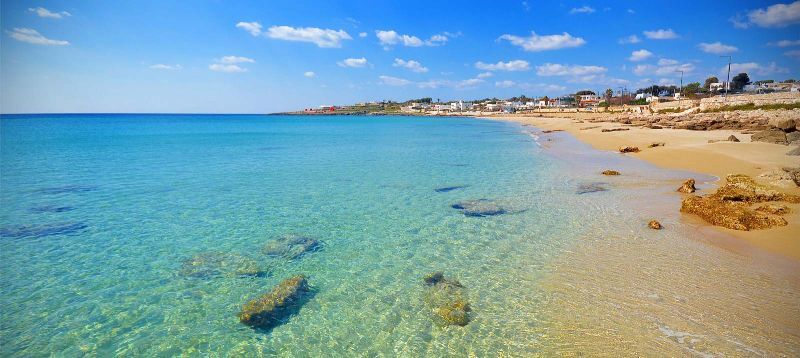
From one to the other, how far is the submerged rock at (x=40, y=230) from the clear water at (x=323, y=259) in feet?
0.27

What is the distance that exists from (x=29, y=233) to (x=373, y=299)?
1044 centimetres

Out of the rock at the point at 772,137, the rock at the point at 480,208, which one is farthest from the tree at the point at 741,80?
the rock at the point at 480,208

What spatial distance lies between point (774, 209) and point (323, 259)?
12222 mm

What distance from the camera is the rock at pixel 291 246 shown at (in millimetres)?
8969

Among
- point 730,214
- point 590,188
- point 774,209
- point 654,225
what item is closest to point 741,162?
point 590,188

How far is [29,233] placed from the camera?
10.5 metres

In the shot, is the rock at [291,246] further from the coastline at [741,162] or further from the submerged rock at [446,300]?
the coastline at [741,162]

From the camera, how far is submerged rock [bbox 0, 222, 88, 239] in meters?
10.3

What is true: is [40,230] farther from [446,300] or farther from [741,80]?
[741,80]

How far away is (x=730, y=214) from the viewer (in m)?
10.1

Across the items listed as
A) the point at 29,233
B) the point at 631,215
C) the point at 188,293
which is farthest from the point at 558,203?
the point at 29,233

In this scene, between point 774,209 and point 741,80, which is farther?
point 741,80

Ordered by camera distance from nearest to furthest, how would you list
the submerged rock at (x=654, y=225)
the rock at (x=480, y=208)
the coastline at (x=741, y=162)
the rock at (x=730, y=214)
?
the coastline at (x=741, y=162), the rock at (x=730, y=214), the submerged rock at (x=654, y=225), the rock at (x=480, y=208)

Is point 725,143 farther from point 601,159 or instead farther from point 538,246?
point 538,246
